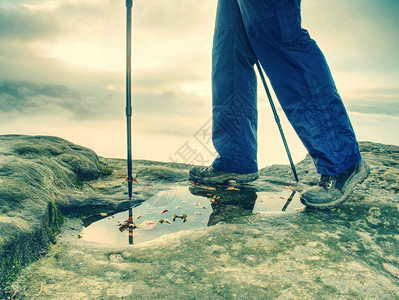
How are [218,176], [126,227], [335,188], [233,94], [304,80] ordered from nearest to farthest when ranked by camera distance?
[126,227]
[304,80]
[335,188]
[233,94]
[218,176]

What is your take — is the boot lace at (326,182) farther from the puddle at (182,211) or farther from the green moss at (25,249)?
the green moss at (25,249)

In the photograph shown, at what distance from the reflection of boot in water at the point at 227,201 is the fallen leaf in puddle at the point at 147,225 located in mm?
452

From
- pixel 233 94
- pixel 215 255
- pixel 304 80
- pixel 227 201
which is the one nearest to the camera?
pixel 215 255

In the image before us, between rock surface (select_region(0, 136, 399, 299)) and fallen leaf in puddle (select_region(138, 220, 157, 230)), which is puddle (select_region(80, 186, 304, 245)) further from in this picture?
rock surface (select_region(0, 136, 399, 299))

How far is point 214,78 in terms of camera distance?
3232mm

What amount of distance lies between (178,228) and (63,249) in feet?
2.68

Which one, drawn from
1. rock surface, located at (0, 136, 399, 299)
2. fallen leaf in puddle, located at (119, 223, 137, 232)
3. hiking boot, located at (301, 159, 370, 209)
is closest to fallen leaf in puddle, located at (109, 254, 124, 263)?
rock surface, located at (0, 136, 399, 299)

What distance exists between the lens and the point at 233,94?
3.17 meters

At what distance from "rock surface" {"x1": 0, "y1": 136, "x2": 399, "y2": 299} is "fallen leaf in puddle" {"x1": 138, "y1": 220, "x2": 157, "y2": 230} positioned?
0.36 metres

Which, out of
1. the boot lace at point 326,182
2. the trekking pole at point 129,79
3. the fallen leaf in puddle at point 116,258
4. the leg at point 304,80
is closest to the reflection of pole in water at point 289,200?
the boot lace at point 326,182

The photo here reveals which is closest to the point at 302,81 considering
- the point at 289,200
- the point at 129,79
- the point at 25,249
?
the point at 289,200

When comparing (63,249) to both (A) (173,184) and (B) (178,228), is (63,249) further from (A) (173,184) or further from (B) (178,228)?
(A) (173,184)

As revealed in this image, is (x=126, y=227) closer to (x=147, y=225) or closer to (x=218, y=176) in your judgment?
(x=147, y=225)

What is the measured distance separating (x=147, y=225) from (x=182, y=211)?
1.36 ft
